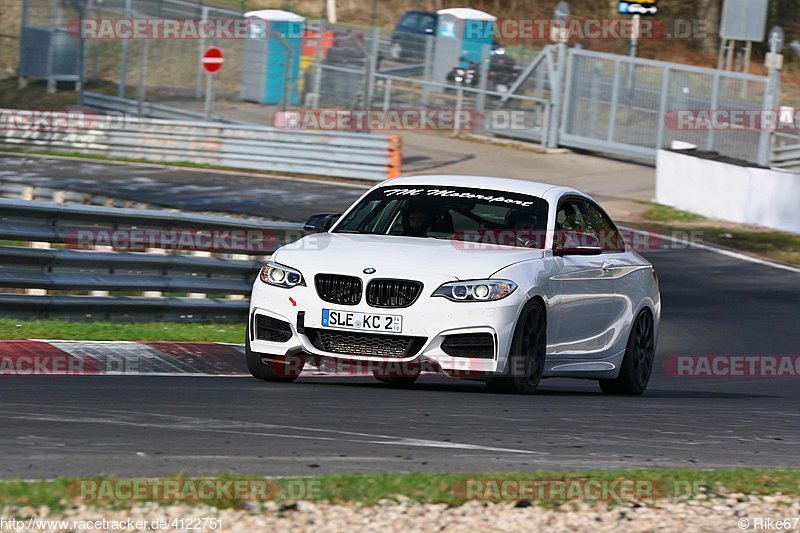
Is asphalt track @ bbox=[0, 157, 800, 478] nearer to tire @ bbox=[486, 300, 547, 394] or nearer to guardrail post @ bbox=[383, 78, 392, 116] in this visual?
tire @ bbox=[486, 300, 547, 394]

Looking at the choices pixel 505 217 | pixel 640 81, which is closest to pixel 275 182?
pixel 640 81

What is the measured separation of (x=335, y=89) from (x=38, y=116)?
7835 millimetres

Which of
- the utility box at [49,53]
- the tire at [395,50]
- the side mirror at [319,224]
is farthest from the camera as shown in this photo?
the utility box at [49,53]

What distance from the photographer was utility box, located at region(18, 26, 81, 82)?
130ft

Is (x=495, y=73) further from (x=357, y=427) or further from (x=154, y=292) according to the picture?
(x=357, y=427)

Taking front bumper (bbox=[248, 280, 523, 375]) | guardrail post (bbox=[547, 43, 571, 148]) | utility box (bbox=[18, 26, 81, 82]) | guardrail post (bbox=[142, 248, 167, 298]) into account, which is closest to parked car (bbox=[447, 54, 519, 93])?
guardrail post (bbox=[547, 43, 571, 148])

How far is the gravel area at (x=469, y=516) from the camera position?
5066mm

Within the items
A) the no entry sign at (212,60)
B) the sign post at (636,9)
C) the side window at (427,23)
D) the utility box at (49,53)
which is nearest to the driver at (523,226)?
the no entry sign at (212,60)

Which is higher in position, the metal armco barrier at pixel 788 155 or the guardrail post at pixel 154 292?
the metal armco barrier at pixel 788 155

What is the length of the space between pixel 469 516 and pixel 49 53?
36249 mm

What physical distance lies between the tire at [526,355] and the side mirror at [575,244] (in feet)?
1.88

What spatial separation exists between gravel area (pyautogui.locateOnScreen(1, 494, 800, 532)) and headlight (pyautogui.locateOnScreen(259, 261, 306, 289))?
3470 millimetres

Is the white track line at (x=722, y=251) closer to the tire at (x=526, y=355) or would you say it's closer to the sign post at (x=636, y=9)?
the sign post at (x=636, y=9)

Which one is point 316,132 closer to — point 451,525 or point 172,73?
point 172,73
